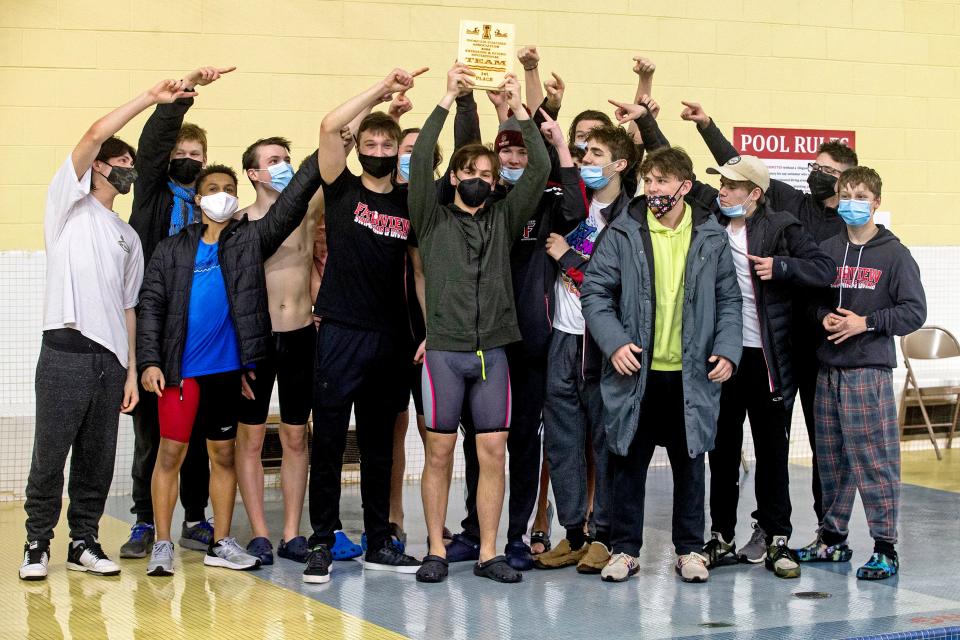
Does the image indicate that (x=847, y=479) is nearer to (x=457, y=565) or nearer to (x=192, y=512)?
→ (x=457, y=565)

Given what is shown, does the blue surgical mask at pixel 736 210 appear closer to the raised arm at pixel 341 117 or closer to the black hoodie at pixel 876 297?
the black hoodie at pixel 876 297

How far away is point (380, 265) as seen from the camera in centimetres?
453

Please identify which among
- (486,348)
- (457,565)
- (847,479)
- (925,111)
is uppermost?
(925,111)

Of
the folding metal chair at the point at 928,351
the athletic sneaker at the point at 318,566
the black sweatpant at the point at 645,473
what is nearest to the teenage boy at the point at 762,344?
the black sweatpant at the point at 645,473

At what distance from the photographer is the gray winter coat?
429cm

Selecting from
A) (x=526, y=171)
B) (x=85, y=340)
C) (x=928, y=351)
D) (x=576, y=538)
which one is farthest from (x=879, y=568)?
(x=928, y=351)

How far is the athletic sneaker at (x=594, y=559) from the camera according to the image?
4.48 m

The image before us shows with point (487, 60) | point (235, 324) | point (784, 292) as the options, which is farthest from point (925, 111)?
point (235, 324)

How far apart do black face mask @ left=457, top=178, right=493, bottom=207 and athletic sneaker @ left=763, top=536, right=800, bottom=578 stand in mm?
1700

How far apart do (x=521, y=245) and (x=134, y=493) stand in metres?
1.95

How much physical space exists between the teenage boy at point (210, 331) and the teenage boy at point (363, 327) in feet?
0.68

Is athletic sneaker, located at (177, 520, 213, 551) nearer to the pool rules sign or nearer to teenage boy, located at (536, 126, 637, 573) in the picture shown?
teenage boy, located at (536, 126, 637, 573)

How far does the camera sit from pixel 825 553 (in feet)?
15.4

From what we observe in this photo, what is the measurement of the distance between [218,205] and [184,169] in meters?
0.45
